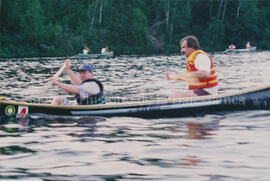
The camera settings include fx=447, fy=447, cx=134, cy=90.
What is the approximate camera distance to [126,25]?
2309 inches

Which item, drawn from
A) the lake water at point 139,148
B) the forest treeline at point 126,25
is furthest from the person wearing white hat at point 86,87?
the forest treeline at point 126,25

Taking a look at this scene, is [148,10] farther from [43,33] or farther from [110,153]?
[110,153]

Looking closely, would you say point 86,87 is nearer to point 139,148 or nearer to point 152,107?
point 152,107

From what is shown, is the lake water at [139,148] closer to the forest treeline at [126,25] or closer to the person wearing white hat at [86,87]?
the person wearing white hat at [86,87]

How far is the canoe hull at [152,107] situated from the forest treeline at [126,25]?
120 ft

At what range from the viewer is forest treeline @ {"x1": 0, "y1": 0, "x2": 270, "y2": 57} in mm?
48375

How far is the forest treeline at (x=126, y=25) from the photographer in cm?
4838

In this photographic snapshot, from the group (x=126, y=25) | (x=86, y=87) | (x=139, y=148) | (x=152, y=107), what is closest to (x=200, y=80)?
(x=152, y=107)

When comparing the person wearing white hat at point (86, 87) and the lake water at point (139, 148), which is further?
the person wearing white hat at point (86, 87)

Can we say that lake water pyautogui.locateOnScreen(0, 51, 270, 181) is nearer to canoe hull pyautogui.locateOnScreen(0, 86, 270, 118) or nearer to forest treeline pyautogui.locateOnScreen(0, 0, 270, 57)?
canoe hull pyautogui.locateOnScreen(0, 86, 270, 118)

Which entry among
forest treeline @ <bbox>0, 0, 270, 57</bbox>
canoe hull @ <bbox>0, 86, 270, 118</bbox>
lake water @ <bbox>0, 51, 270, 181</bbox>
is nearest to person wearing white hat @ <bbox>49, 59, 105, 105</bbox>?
canoe hull @ <bbox>0, 86, 270, 118</bbox>

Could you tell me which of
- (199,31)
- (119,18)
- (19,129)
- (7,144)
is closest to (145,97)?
(19,129)

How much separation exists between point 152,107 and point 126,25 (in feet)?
166

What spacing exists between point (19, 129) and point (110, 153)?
8.60 ft
